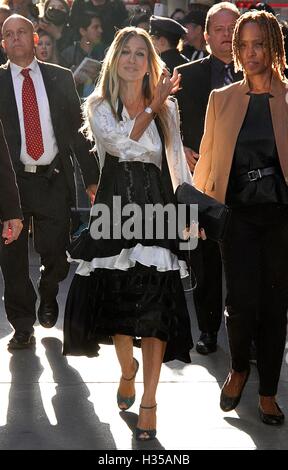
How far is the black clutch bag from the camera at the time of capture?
224 inches

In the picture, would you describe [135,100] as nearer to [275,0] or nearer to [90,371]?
[90,371]

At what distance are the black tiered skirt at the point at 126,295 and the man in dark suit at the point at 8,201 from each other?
40cm

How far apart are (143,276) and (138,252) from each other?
0.40 feet

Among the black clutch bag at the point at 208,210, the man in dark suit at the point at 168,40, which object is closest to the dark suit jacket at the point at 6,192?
the black clutch bag at the point at 208,210

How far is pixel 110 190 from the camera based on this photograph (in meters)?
5.84

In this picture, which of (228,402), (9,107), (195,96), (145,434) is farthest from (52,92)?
(145,434)

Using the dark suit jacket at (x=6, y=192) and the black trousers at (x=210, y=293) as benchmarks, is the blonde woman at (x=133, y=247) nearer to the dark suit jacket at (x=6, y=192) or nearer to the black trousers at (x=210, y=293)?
the dark suit jacket at (x=6, y=192)

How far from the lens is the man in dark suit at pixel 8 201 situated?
6164 mm

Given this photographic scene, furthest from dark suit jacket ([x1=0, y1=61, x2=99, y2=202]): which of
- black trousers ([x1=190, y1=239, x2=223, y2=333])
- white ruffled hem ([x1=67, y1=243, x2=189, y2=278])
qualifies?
white ruffled hem ([x1=67, y1=243, x2=189, y2=278])

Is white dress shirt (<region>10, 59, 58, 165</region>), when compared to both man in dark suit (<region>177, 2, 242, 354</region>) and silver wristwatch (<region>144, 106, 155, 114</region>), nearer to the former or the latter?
man in dark suit (<region>177, 2, 242, 354</region>)

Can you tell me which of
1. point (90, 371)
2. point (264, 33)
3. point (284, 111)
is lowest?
point (90, 371)

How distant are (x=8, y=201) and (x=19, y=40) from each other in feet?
5.93

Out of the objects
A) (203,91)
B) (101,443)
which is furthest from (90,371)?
(203,91)

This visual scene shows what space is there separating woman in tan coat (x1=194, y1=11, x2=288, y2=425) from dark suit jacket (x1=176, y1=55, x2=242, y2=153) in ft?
4.88
